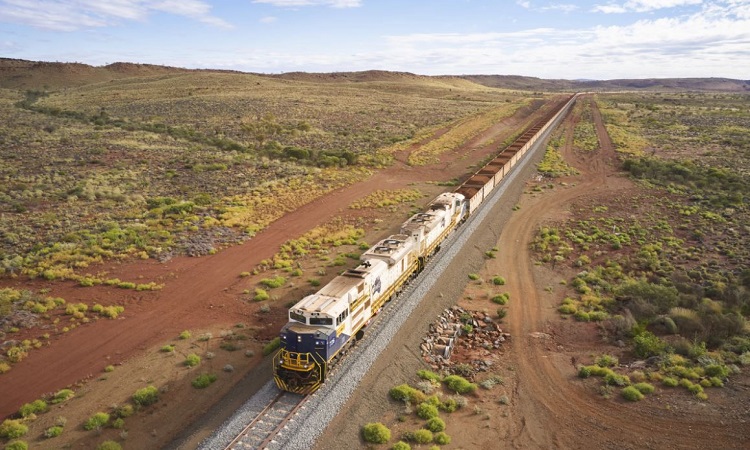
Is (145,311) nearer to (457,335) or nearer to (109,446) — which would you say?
(109,446)

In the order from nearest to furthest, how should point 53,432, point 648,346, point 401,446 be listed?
1. point 401,446
2. point 53,432
3. point 648,346

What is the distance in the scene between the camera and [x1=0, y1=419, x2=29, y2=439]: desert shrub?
56.2ft

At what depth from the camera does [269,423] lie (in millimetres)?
17031

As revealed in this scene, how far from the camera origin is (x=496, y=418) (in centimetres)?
1816

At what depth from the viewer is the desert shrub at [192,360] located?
21.6m

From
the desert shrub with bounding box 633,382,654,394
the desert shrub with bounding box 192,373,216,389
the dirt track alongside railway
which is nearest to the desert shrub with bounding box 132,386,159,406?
the desert shrub with bounding box 192,373,216,389

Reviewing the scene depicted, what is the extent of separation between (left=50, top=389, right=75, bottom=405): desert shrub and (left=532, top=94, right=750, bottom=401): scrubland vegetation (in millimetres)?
22560

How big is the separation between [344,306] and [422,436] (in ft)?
19.6

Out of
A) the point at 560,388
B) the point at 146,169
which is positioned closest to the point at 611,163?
the point at 560,388

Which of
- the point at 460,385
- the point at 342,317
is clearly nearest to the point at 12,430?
the point at 342,317

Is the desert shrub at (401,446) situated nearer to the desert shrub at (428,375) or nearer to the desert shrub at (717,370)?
the desert shrub at (428,375)

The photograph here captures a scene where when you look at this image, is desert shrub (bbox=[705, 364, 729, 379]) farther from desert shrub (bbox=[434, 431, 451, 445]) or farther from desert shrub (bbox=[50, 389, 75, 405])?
desert shrub (bbox=[50, 389, 75, 405])

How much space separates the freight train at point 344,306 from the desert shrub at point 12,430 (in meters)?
9.54

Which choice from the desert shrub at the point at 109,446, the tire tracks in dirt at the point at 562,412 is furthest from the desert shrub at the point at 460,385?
the desert shrub at the point at 109,446
